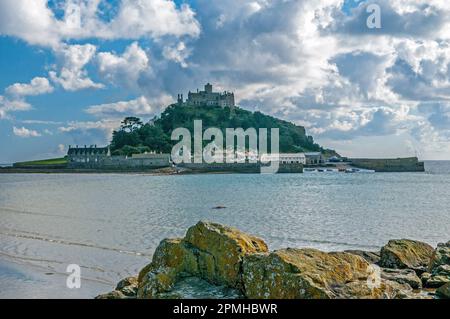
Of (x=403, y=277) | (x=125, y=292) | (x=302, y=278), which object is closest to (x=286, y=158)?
(x=403, y=277)

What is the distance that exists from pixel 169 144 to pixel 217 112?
35.7 metres

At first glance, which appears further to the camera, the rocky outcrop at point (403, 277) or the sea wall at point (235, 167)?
the sea wall at point (235, 167)

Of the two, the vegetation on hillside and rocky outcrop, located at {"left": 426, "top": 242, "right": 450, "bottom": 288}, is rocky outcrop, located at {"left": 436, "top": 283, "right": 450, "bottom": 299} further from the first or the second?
the vegetation on hillside

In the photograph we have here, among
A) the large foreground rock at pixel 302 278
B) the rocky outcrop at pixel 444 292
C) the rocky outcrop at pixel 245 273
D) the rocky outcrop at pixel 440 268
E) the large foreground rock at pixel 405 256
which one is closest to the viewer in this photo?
the large foreground rock at pixel 302 278

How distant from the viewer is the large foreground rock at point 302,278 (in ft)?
26.4

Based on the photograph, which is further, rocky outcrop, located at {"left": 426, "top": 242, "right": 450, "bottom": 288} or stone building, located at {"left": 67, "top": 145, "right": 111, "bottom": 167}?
stone building, located at {"left": 67, "top": 145, "right": 111, "bottom": 167}

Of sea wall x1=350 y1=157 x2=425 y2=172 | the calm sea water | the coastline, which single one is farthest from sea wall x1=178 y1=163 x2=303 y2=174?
the coastline

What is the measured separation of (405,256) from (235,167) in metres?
139

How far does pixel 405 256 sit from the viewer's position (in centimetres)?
1445

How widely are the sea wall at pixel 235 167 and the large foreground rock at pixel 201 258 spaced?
140 metres

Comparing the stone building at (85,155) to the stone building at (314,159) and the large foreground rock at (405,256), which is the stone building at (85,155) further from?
the large foreground rock at (405,256)

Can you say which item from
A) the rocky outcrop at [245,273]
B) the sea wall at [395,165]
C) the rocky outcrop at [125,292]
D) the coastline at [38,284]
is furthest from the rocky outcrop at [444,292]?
the sea wall at [395,165]

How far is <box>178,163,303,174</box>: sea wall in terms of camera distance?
15125cm

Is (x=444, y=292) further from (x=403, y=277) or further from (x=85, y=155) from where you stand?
(x=85, y=155)
